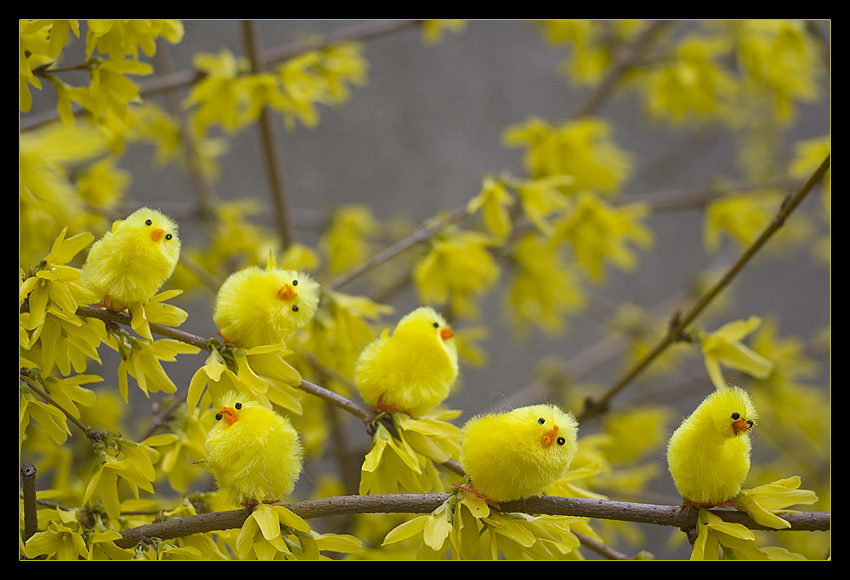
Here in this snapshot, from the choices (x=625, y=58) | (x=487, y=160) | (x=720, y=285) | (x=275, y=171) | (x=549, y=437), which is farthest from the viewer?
(x=487, y=160)

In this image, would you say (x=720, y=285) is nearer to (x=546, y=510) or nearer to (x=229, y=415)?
(x=546, y=510)

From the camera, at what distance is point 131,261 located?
371 millimetres

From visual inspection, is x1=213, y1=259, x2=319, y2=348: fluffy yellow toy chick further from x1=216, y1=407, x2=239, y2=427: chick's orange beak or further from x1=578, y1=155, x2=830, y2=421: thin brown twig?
x1=578, y1=155, x2=830, y2=421: thin brown twig

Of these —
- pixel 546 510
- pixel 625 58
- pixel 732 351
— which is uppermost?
pixel 625 58

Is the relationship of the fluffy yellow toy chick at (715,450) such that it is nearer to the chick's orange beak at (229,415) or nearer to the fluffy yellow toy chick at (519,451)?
the fluffy yellow toy chick at (519,451)

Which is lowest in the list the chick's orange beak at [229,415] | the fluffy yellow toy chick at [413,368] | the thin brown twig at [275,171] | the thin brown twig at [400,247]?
the chick's orange beak at [229,415]

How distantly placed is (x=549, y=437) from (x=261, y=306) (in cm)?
18

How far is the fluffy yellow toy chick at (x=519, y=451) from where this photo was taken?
35cm

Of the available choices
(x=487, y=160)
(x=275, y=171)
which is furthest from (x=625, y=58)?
(x=487, y=160)

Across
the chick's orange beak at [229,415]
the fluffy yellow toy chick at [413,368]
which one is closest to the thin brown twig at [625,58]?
the fluffy yellow toy chick at [413,368]

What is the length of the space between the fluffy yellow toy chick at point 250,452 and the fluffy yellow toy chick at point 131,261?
3.3 inches

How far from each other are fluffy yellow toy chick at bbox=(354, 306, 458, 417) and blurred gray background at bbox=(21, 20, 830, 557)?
96cm
